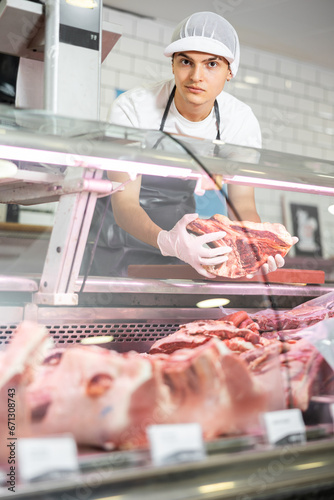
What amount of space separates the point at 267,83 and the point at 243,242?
15.4 ft

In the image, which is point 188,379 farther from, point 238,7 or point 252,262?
point 238,7

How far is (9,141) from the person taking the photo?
3.38ft

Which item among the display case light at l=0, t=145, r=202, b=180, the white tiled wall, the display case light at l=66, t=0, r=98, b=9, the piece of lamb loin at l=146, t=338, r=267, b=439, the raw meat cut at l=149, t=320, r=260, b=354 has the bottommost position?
the piece of lamb loin at l=146, t=338, r=267, b=439

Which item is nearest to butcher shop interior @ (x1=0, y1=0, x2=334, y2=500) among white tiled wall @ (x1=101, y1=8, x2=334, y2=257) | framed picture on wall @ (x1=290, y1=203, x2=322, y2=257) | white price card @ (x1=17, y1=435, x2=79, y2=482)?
white price card @ (x1=17, y1=435, x2=79, y2=482)

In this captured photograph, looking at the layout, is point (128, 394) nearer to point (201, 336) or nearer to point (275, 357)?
point (275, 357)

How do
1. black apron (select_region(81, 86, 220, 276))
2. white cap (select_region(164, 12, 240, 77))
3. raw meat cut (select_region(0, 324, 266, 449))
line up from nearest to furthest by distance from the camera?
raw meat cut (select_region(0, 324, 266, 449))
black apron (select_region(81, 86, 220, 276))
white cap (select_region(164, 12, 240, 77))

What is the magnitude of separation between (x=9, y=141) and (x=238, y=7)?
409 cm

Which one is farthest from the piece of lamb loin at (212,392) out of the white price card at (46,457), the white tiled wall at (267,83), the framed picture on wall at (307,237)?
the framed picture on wall at (307,237)

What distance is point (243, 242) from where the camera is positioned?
1.41m

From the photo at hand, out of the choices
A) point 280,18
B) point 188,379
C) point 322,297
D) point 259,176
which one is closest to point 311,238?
point 280,18

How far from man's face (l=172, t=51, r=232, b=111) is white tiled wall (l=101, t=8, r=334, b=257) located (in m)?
2.78

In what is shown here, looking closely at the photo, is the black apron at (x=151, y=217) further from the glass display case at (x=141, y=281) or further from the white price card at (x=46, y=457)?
the white price card at (x=46, y=457)

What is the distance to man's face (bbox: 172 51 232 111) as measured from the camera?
2061 millimetres

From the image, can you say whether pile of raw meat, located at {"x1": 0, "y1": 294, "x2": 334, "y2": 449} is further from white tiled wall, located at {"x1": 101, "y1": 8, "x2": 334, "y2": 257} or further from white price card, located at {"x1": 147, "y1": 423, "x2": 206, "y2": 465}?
white tiled wall, located at {"x1": 101, "y1": 8, "x2": 334, "y2": 257}
